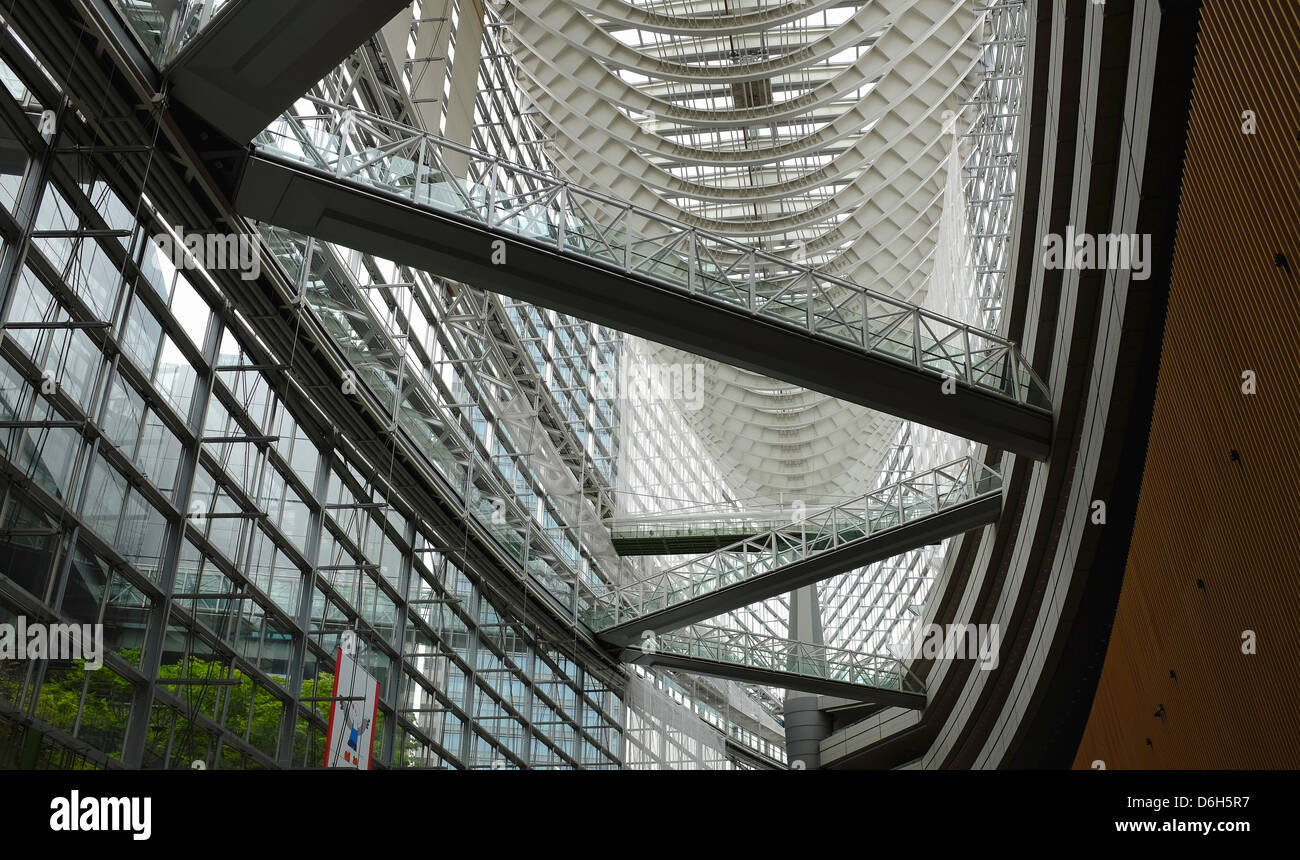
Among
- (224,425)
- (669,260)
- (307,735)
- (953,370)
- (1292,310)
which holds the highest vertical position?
(669,260)

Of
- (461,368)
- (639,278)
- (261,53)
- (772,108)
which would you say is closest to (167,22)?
(261,53)

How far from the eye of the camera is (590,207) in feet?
154

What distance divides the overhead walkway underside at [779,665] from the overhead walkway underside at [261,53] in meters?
23.6

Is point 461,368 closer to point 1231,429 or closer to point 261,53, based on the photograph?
point 261,53

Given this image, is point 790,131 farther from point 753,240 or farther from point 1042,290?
point 1042,290

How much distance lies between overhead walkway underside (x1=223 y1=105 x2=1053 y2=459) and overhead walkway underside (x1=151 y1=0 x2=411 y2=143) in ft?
4.46

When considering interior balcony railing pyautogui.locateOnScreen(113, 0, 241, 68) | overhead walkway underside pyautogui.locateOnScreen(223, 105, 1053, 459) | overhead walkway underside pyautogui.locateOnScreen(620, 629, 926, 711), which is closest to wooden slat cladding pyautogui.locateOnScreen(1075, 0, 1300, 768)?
overhead walkway underside pyautogui.locateOnScreen(223, 105, 1053, 459)

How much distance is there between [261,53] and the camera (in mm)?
14594

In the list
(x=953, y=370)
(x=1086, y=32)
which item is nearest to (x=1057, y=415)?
(x=953, y=370)

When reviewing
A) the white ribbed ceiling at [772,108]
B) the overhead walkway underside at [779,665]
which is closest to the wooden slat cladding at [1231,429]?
the overhead walkway underside at [779,665]

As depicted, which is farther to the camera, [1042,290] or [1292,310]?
[1042,290]

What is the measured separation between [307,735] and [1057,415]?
14.0 metres

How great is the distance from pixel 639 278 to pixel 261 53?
6817 mm

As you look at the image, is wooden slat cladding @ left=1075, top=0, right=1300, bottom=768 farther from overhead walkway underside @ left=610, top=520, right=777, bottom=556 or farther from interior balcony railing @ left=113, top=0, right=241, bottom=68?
overhead walkway underside @ left=610, top=520, right=777, bottom=556
